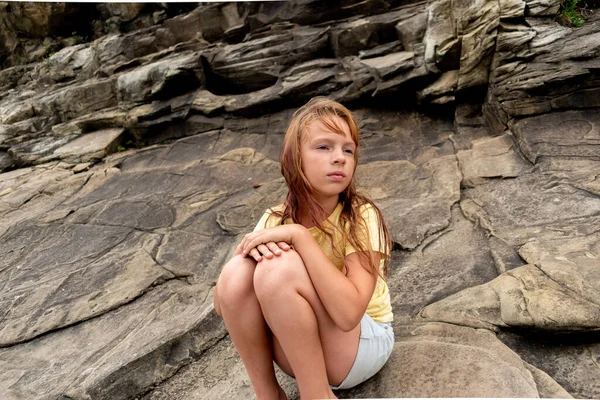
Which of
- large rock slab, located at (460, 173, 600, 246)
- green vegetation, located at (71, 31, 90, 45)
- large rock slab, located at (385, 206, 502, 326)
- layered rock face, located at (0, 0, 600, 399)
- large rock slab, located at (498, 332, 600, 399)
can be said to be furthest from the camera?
green vegetation, located at (71, 31, 90, 45)

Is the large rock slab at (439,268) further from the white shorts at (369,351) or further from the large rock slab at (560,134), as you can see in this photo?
the large rock slab at (560,134)

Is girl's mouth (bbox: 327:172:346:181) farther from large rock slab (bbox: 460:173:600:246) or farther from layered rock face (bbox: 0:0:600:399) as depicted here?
large rock slab (bbox: 460:173:600:246)

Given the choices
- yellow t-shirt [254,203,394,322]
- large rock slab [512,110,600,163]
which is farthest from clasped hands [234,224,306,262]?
large rock slab [512,110,600,163]

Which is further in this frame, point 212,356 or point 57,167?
point 57,167

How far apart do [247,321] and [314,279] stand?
294 millimetres

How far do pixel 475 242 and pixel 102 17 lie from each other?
Answer: 9.23 m

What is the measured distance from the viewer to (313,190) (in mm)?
1734

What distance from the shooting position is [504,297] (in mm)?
2232

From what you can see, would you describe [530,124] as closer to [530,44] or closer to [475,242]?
[530,44]

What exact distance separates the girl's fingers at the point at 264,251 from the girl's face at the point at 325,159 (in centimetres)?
33

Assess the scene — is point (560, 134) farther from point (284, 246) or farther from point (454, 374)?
point (284, 246)

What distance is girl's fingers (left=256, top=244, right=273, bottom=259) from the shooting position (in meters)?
1.49

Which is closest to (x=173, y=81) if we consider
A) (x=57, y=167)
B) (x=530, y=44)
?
(x=57, y=167)

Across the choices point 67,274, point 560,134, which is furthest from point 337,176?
point 560,134
